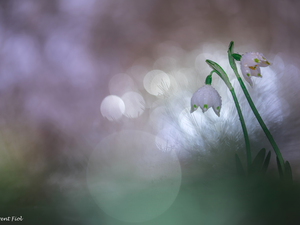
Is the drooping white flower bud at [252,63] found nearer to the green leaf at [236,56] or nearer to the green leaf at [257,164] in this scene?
the green leaf at [236,56]

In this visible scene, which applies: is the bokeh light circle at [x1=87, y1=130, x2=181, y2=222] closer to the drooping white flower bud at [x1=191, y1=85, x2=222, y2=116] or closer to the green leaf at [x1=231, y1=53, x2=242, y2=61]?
the drooping white flower bud at [x1=191, y1=85, x2=222, y2=116]

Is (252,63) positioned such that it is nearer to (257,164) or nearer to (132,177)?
(257,164)

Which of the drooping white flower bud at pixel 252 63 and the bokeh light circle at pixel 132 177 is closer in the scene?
the bokeh light circle at pixel 132 177

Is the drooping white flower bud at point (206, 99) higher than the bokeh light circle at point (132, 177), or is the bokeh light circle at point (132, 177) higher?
the drooping white flower bud at point (206, 99)

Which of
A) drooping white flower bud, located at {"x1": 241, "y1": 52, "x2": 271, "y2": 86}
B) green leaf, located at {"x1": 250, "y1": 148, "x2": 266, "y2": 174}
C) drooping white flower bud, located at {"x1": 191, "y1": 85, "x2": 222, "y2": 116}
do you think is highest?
drooping white flower bud, located at {"x1": 241, "y1": 52, "x2": 271, "y2": 86}

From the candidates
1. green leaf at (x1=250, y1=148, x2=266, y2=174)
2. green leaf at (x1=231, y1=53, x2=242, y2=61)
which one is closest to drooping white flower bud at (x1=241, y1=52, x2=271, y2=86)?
green leaf at (x1=231, y1=53, x2=242, y2=61)

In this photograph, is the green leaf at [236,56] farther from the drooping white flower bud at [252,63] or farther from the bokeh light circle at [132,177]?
the bokeh light circle at [132,177]

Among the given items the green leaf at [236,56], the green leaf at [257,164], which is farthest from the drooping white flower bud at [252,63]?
the green leaf at [257,164]

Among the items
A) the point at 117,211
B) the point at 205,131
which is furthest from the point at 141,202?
the point at 205,131

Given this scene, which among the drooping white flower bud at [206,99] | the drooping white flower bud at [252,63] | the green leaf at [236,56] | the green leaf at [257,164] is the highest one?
the green leaf at [236,56]

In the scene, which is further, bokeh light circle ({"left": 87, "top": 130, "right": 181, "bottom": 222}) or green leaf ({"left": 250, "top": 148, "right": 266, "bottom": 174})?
green leaf ({"left": 250, "top": 148, "right": 266, "bottom": 174})
